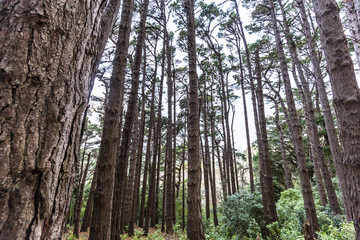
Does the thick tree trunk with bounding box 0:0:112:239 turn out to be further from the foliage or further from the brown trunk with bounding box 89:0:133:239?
the foliage

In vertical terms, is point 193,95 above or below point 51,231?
above

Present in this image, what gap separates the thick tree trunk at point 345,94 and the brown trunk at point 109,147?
3023 mm

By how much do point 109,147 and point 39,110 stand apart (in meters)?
2.67

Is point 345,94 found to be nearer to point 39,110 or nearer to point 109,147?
point 39,110

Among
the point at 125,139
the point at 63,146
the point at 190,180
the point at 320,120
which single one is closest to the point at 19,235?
the point at 63,146

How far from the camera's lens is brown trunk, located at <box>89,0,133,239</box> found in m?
2.82

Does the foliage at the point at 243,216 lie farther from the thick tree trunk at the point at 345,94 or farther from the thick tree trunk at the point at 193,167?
the thick tree trunk at the point at 345,94

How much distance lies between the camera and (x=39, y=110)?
24.7 inches

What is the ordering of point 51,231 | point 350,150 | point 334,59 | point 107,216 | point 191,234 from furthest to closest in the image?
point 191,234, point 107,216, point 334,59, point 350,150, point 51,231

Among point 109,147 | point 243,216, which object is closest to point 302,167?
point 243,216

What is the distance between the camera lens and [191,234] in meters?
3.57

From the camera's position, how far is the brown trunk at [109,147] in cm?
282

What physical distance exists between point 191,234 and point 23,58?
3.88 meters

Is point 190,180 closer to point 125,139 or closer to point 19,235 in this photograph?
point 125,139
